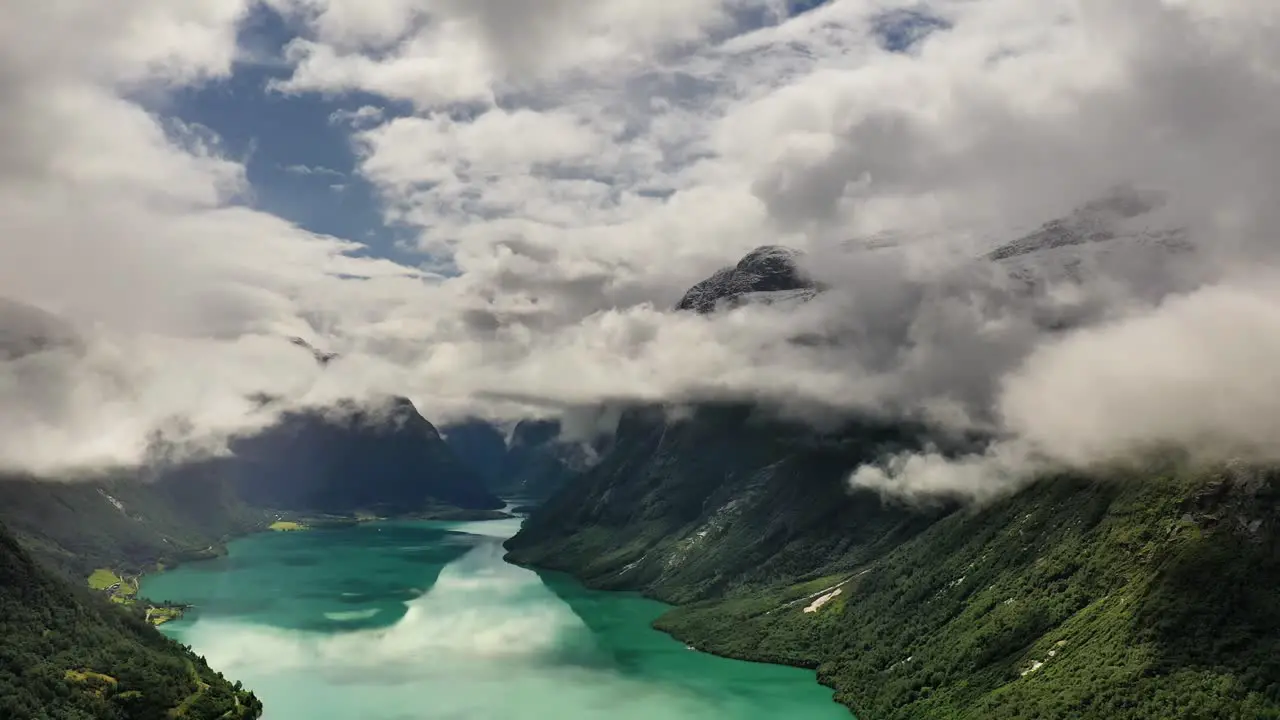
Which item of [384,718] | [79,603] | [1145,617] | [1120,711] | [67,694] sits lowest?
[1120,711]

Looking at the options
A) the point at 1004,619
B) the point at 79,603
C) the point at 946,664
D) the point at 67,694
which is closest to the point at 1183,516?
the point at 1004,619

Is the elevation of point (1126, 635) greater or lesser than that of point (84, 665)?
lesser

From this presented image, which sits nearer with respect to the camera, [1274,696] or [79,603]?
[1274,696]

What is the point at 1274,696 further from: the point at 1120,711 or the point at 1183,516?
the point at 1183,516

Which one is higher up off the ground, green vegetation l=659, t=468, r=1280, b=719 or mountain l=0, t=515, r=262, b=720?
mountain l=0, t=515, r=262, b=720

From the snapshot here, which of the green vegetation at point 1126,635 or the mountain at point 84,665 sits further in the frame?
the mountain at point 84,665

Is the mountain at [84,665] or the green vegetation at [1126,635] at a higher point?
the mountain at [84,665]

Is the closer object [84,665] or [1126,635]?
[1126,635]

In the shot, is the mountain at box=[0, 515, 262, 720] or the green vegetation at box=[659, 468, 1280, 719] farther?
the mountain at box=[0, 515, 262, 720]
